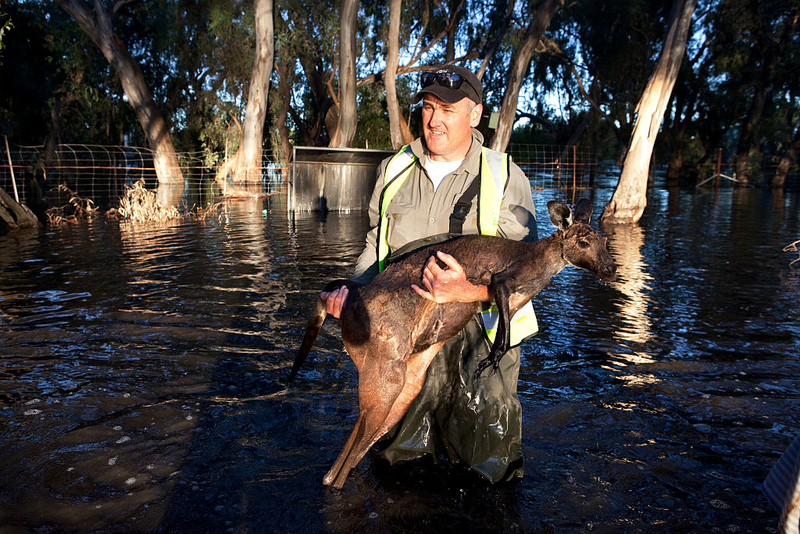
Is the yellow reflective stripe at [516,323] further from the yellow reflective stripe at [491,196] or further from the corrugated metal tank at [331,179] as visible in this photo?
the corrugated metal tank at [331,179]

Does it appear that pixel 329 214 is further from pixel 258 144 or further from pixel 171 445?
pixel 171 445

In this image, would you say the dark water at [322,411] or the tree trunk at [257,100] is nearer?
the dark water at [322,411]

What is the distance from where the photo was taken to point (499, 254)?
3629mm

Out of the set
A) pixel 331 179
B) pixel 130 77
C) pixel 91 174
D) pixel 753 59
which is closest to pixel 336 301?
pixel 331 179

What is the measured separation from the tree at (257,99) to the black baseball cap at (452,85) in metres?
26.9

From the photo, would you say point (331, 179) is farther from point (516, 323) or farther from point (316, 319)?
point (516, 323)

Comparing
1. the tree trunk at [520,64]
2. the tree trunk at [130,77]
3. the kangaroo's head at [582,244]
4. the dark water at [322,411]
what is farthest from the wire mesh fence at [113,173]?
the kangaroo's head at [582,244]

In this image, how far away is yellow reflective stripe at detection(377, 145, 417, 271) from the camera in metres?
4.07

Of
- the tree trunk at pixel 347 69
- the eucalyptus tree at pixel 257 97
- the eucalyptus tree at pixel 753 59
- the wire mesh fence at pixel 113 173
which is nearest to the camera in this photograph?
the tree trunk at pixel 347 69

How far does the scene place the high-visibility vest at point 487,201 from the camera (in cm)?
382

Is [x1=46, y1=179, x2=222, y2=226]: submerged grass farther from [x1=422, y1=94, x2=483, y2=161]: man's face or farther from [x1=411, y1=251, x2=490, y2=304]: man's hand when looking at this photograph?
[x1=411, y1=251, x2=490, y2=304]: man's hand

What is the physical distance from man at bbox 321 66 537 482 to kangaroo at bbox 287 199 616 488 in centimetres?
22

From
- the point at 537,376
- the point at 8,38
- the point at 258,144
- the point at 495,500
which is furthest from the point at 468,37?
the point at 495,500

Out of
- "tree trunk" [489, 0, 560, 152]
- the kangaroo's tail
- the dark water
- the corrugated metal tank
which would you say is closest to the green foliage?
"tree trunk" [489, 0, 560, 152]
